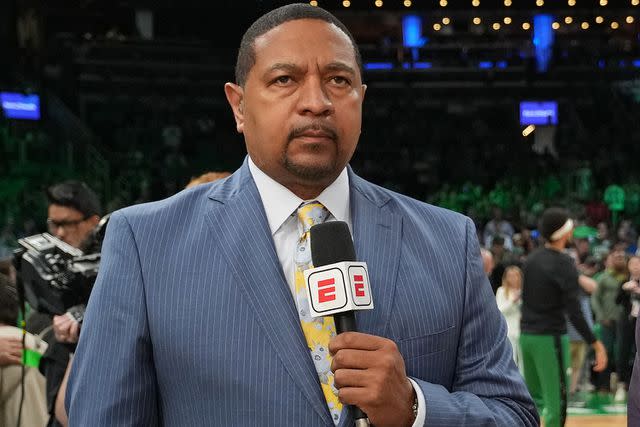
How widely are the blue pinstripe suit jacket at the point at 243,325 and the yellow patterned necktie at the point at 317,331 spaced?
27mm

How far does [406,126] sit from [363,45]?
11.7ft

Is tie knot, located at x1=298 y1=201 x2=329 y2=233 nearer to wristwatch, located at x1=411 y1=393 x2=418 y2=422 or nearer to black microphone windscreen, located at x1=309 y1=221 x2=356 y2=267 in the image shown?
black microphone windscreen, located at x1=309 y1=221 x2=356 y2=267

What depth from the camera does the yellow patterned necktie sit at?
171 cm

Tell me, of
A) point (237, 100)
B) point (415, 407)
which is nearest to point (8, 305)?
point (237, 100)

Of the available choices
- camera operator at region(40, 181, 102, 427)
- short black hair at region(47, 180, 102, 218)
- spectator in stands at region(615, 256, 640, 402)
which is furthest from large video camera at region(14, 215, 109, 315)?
spectator in stands at region(615, 256, 640, 402)

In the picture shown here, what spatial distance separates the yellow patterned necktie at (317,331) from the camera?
171 centimetres

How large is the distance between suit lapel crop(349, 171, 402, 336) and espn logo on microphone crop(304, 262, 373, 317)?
7.3 inches

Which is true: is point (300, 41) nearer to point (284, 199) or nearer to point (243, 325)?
point (284, 199)

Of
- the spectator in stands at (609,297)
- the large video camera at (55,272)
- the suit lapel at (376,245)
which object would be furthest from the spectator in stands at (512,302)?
the suit lapel at (376,245)

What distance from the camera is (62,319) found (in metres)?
3.04

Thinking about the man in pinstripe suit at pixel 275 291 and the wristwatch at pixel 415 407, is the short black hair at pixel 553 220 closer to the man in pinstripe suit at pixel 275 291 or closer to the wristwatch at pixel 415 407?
the man in pinstripe suit at pixel 275 291

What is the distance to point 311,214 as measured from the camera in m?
1.83

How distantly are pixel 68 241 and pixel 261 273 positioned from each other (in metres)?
2.36

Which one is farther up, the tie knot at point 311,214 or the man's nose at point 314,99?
the man's nose at point 314,99
